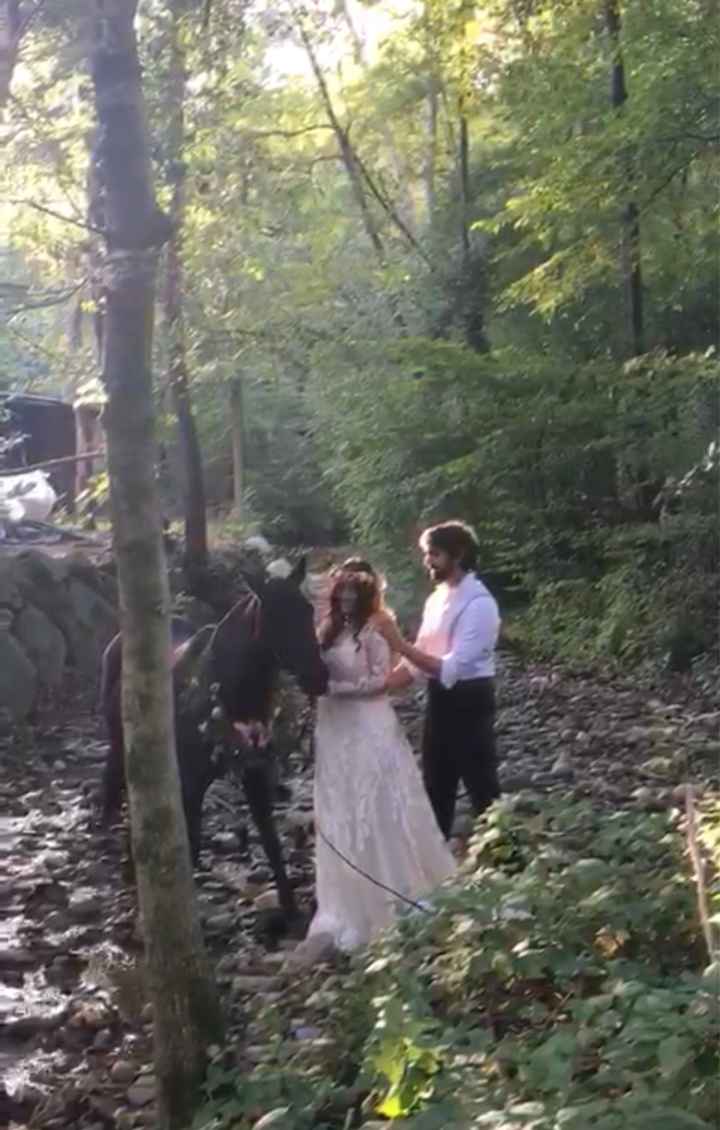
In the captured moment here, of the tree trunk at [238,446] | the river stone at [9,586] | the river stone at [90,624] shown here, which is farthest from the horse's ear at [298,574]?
the tree trunk at [238,446]

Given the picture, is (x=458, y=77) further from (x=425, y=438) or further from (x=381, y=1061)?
(x=381, y=1061)

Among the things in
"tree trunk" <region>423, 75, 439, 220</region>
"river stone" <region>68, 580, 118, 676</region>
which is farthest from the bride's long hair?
"tree trunk" <region>423, 75, 439, 220</region>

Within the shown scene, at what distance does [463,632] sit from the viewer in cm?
719

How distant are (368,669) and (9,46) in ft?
11.1

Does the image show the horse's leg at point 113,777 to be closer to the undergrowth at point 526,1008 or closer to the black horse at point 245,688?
the black horse at point 245,688

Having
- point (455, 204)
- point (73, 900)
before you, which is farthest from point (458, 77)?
point (73, 900)

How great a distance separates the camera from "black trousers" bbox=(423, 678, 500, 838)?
7375mm

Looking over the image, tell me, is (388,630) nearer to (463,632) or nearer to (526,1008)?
(463,632)

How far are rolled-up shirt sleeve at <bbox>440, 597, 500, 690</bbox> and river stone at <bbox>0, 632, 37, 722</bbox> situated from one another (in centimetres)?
829

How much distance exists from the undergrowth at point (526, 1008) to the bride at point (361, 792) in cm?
79

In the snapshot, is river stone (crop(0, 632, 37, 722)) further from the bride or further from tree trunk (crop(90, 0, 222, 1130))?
tree trunk (crop(90, 0, 222, 1130))

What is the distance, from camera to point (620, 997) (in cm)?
408

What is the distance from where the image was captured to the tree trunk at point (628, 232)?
1437 cm

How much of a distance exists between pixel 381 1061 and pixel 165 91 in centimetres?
554
